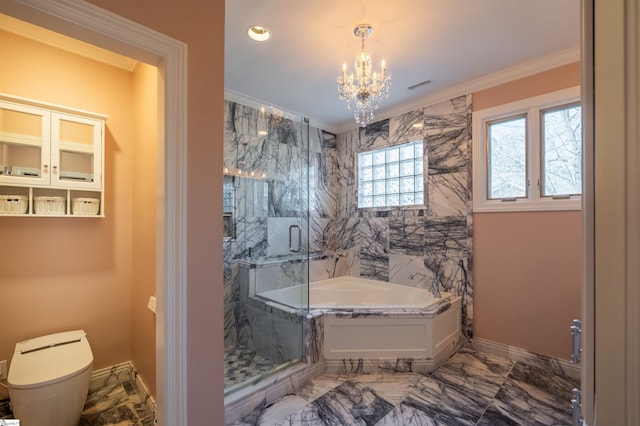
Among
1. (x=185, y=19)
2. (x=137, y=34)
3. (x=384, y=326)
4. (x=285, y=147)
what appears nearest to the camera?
(x=137, y=34)

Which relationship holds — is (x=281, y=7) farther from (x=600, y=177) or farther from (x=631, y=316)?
(x=631, y=316)

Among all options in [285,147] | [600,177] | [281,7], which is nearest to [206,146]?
[281,7]

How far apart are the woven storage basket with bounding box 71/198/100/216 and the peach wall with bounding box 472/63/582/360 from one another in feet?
11.3

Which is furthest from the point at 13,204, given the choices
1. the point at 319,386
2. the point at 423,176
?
the point at 423,176

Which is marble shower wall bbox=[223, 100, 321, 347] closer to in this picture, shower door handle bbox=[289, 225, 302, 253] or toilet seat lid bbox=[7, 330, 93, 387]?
shower door handle bbox=[289, 225, 302, 253]

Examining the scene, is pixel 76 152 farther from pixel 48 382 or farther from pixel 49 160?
pixel 48 382

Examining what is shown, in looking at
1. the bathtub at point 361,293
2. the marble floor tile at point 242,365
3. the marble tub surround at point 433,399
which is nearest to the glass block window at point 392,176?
the bathtub at point 361,293

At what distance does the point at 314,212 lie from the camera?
4.04 metres

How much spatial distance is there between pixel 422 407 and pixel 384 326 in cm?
63

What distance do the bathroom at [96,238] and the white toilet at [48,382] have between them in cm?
31

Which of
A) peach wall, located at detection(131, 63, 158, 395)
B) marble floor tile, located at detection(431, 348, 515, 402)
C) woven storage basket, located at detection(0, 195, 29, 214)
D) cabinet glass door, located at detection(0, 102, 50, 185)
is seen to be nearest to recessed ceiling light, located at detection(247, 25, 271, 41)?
peach wall, located at detection(131, 63, 158, 395)

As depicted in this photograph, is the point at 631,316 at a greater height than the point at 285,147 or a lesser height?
lesser

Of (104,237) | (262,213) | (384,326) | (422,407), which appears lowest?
(422,407)

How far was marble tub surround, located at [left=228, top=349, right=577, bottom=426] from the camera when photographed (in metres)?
1.87
